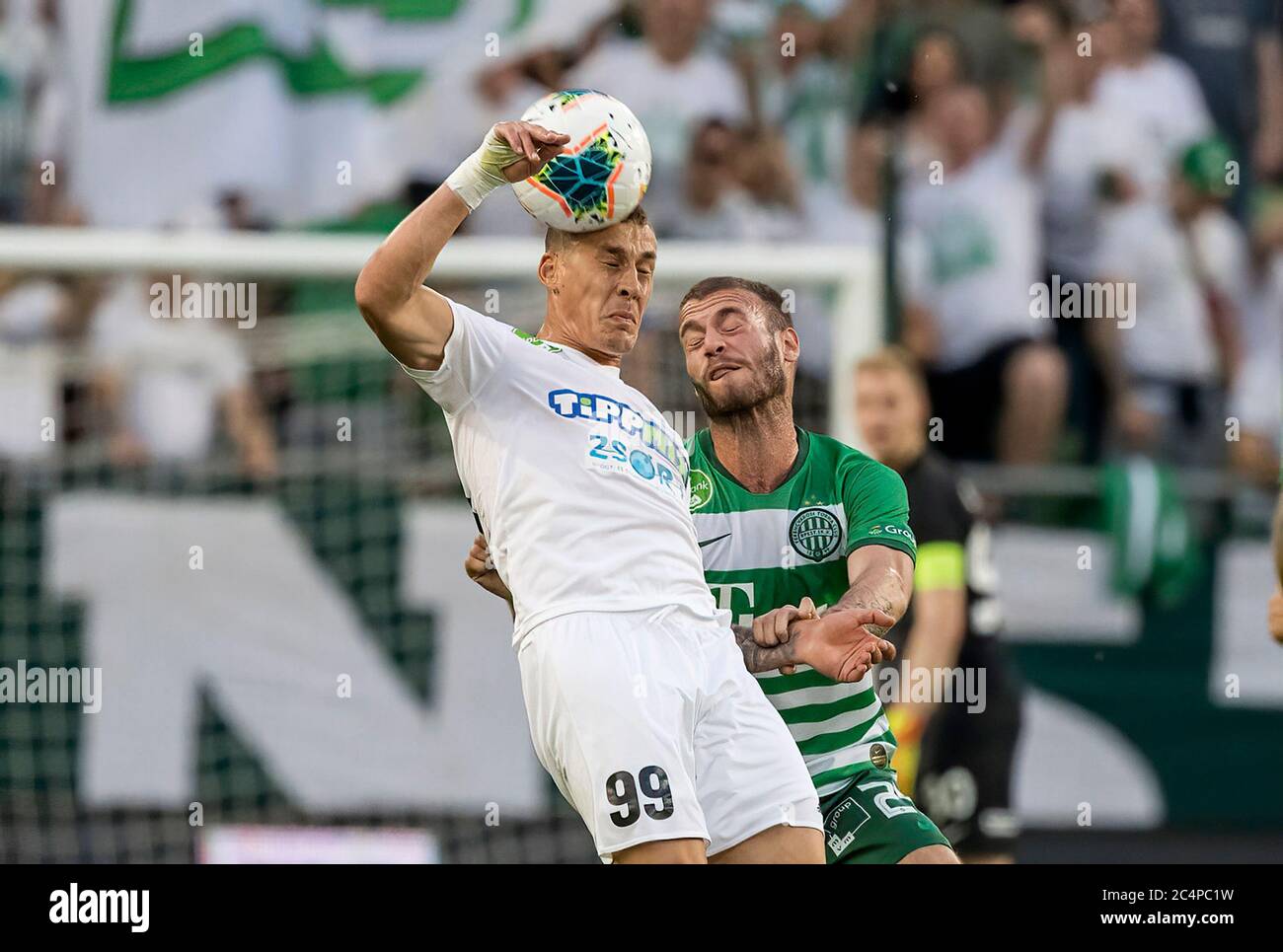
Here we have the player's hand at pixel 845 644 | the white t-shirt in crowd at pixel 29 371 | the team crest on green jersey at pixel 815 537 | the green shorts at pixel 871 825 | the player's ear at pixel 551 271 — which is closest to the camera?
the player's hand at pixel 845 644

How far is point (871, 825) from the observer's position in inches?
195

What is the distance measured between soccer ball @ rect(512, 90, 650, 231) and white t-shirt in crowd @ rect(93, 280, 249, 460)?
4.70 m

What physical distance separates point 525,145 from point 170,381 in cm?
517

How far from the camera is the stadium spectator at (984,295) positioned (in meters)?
9.64

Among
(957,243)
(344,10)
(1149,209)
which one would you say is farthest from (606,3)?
(1149,209)

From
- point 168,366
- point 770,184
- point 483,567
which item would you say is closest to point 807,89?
point 770,184

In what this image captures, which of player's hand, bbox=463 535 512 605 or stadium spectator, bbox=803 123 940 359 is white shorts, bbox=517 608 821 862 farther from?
stadium spectator, bbox=803 123 940 359

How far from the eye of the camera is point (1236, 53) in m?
10.4

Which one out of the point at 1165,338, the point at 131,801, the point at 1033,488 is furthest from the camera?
the point at 1165,338

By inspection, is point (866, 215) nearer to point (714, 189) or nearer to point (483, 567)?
point (714, 189)

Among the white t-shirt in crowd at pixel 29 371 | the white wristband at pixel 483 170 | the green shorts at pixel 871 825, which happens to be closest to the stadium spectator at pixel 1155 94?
the white t-shirt in crowd at pixel 29 371

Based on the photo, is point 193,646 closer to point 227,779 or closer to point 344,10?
point 227,779

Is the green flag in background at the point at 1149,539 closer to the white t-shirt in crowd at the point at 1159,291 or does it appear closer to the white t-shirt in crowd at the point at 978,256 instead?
the white t-shirt in crowd at the point at 1159,291
